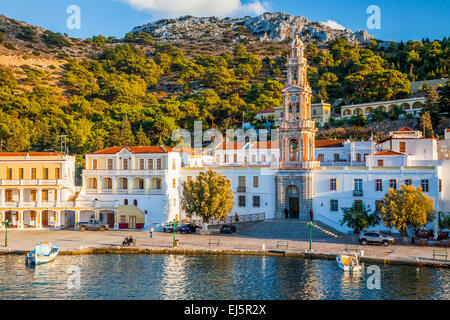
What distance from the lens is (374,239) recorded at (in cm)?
4147

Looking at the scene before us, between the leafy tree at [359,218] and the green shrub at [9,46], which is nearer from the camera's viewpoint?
the leafy tree at [359,218]

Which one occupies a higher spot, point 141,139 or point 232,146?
point 141,139

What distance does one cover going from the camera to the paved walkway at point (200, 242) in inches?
1519

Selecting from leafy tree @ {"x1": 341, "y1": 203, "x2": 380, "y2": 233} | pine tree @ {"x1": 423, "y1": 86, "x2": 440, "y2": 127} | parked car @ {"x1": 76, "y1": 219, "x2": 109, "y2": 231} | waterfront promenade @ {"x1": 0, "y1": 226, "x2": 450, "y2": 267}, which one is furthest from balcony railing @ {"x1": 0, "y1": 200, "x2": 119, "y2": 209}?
pine tree @ {"x1": 423, "y1": 86, "x2": 440, "y2": 127}

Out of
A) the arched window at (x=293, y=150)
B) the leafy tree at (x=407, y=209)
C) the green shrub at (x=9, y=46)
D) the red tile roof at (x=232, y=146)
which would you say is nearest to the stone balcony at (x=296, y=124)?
the arched window at (x=293, y=150)

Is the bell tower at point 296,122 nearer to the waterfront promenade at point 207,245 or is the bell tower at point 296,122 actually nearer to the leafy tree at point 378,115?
the waterfront promenade at point 207,245

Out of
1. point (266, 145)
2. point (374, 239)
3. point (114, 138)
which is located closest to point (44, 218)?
point (266, 145)

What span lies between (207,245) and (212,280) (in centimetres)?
1041

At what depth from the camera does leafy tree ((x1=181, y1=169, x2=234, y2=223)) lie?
48.4 m

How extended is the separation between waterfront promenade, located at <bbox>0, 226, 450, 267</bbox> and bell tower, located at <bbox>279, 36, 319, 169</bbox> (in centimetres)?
1048

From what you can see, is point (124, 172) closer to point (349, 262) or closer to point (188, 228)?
point (188, 228)

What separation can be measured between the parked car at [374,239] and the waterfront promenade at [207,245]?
26.6 inches

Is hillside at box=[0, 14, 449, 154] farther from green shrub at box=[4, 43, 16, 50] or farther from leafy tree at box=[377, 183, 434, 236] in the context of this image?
leafy tree at box=[377, 183, 434, 236]
